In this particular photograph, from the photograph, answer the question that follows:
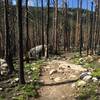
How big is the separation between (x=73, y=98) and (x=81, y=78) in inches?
101

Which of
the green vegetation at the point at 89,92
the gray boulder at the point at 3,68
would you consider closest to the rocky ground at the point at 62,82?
the green vegetation at the point at 89,92

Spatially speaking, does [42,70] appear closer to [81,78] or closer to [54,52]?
[81,78]

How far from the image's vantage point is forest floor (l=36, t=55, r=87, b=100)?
1363 cm

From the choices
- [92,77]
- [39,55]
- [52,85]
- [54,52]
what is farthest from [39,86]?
[54,52]

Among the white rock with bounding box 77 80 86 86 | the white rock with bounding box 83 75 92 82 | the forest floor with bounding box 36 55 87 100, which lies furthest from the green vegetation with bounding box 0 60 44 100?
the white rock with bounding box 83 75 92 82

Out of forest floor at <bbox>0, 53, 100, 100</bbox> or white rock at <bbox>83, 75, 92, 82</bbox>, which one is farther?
white rock at <bbox>83, 75, 92, 82</bbox>

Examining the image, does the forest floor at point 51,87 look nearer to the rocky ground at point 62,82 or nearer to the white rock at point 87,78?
the rocky ground at point 62,82

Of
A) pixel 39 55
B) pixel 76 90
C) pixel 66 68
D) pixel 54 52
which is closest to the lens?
pixel 76 90

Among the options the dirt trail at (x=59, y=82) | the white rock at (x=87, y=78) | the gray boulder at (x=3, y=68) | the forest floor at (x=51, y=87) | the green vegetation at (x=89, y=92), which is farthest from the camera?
the gray boulder at (x=3, y=68)

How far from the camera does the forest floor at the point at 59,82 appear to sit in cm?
1363

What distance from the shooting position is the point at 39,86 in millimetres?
14922

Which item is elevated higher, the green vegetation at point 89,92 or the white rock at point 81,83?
the white rock at point 81,83

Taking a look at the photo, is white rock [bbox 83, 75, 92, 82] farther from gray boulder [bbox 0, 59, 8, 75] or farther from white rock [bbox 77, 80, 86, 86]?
gray boulder [bbox 0, 59, 8, 75]

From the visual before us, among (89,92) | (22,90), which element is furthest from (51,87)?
(89,92)
